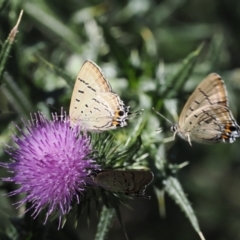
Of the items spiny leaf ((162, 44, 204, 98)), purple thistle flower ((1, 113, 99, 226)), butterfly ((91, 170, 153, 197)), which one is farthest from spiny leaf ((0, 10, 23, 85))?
spiny leaf ((162, 44, 204, 98))

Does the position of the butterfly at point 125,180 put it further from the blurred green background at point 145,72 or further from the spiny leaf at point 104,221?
the blurred green background at point 145,72

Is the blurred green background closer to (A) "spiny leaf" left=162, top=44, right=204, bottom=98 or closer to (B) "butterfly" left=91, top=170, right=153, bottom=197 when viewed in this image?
(A) "spiny leaf" left=162, top=44, right=204, bottom=98

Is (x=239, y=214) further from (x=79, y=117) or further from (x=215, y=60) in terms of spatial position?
(x=79, y=117)

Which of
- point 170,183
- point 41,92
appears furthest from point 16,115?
point 170,183

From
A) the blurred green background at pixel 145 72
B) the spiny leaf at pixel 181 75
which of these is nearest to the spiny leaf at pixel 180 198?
the blurred green background at pixel 145 72

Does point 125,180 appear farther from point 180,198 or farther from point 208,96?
point 208,96
